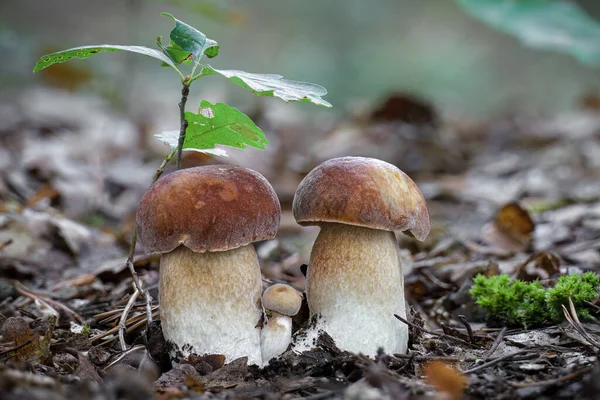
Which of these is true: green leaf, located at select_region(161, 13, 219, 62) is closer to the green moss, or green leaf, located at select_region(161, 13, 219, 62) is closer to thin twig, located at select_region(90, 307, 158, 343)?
thin twig, located at select_region(90, 307, 158, 343)

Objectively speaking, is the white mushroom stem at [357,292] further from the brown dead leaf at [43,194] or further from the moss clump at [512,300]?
the brown dead leaf at [43,194]

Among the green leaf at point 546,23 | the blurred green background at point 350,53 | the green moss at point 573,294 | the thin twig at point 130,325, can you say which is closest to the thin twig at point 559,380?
the green moss at point 573,294

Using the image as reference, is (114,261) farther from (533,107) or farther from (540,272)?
(533,107)

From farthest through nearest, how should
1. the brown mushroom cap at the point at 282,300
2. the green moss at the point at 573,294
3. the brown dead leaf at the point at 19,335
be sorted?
the green moss at the point at 573,294
the brown mushroom cap at the point at 282,300
the brown dead leaf at the point at 19,335

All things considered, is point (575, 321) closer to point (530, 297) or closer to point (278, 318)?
point (530, 297)

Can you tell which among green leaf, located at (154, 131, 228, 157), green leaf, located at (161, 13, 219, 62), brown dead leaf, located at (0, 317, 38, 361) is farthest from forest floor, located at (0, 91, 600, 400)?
green leaf, located at (161, 13, 219, 62)

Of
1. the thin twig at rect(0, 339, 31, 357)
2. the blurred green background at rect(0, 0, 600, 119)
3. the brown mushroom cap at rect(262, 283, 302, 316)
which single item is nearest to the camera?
the thin twig at rect(0, 339, 31, 357)

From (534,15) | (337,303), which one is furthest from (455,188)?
(337,303)
